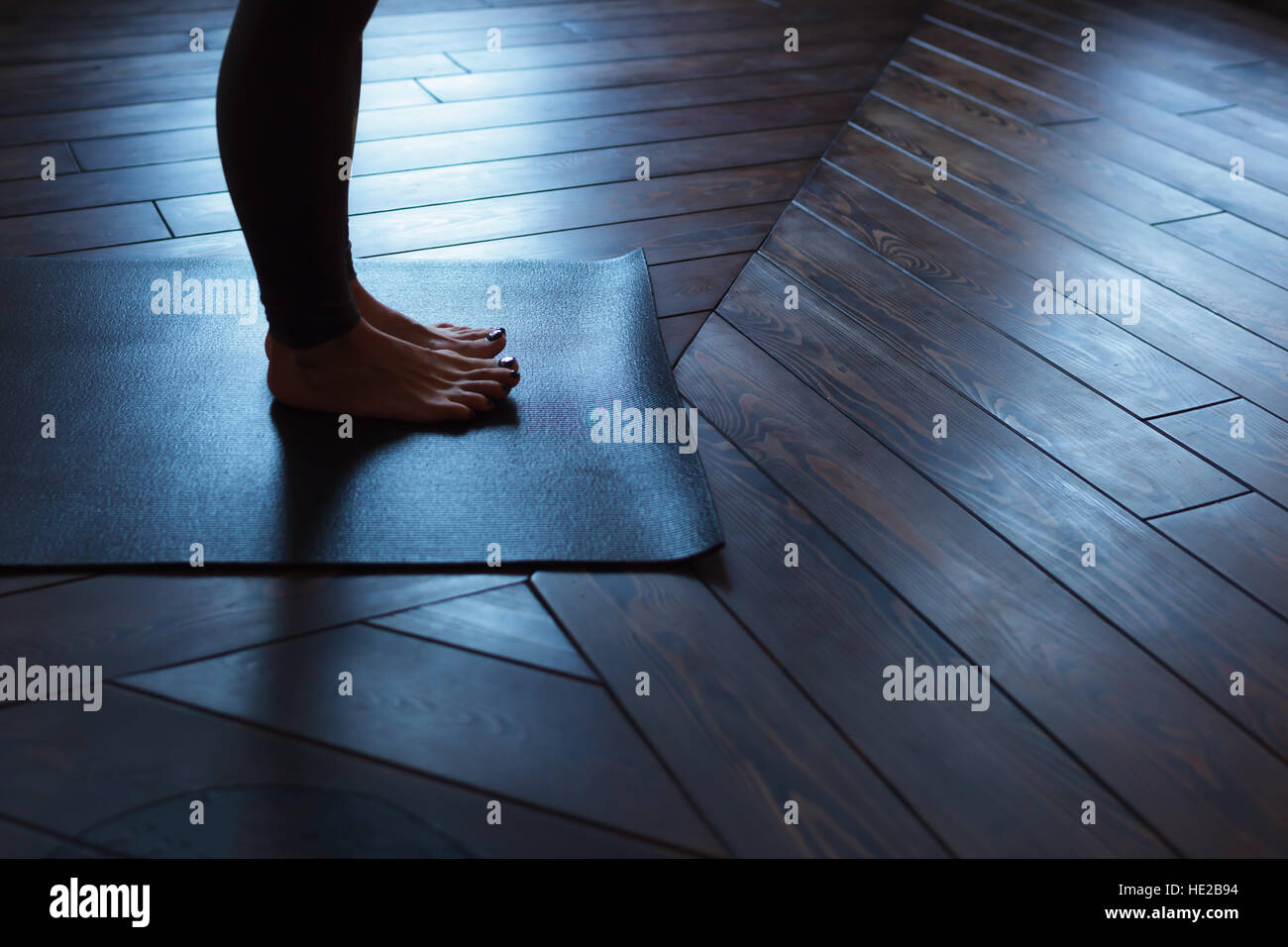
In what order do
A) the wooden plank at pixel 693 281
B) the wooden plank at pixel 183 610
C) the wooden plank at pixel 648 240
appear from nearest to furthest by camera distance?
the wooden plank at pixel 183 610 → the wooden plank at pixel 693 281 → the wooden plank at pixel 648 240

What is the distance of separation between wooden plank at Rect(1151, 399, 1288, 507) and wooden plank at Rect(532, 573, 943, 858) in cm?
63

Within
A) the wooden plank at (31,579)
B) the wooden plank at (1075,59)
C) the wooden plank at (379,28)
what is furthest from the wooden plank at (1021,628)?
the wooden plank at (379,28)

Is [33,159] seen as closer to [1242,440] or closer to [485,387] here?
[485,387]

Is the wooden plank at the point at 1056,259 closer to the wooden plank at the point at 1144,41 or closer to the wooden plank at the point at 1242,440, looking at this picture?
the wooden plank at the point at 1242,440

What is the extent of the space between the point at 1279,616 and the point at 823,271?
2.63 ft

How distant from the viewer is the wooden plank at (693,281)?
4.88ft

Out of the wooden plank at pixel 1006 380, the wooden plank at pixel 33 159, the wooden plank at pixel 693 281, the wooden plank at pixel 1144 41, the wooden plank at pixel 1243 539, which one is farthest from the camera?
the wooden plank at pixel 1144 41

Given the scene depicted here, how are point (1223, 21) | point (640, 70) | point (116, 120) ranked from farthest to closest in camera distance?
point (1223, 21)
point (640, 70)
point (116, 120)

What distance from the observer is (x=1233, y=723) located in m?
0.87

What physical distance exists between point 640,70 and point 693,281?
101 cm

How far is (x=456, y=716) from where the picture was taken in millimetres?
852

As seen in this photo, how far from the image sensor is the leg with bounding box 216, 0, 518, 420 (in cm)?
97

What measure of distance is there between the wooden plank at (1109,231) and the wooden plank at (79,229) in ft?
4.31

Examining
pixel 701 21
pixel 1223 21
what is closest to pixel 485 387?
pixel 701 21
